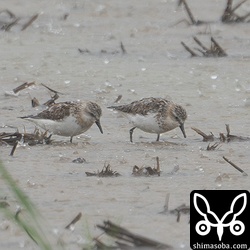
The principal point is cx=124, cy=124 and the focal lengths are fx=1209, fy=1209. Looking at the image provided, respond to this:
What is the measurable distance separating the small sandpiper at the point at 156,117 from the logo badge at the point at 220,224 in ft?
11.1

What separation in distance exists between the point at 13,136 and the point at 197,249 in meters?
3.95

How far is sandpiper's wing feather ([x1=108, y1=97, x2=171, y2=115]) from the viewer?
10.8 metres

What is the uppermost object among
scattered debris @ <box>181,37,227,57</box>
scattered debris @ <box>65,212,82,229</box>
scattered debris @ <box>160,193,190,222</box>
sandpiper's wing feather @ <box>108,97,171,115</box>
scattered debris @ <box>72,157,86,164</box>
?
scattered debris @ <box>65,212,82,229</box>

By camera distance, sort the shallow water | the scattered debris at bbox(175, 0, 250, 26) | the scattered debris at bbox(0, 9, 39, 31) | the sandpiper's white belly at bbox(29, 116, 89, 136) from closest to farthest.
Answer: the shallow water < the sandpiper's white belly at bbox(29, 116, 89, 136) < the scattered debris at bbox(175, 0, 250, 26) < the scattered debris at bbox(0, 9, 39, 31)

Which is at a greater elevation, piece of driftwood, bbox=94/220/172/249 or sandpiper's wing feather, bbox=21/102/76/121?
piece of driftwood, bbox=94/220/172/249

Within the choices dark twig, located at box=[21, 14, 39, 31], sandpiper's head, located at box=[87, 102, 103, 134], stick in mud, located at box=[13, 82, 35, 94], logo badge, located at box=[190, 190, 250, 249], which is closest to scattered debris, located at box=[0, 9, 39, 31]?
dark twig, located at box=[21, 14, 39, 31]

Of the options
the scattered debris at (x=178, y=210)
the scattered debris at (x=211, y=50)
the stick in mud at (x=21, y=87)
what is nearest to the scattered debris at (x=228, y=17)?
the scattered debris at (x=211, y=50)

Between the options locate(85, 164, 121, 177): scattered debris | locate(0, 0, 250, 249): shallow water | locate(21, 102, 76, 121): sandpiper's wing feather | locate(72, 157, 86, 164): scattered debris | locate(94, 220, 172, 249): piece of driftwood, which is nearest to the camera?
locate(94, 220, 172, 249): piece of driftwood

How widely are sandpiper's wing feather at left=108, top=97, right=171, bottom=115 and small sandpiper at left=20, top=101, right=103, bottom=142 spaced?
262 mm

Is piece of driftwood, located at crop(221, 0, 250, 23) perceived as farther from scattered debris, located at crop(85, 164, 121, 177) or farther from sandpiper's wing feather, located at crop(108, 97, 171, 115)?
scattered debris, located at crop(85, 164, 121, 177)

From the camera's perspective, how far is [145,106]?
35.7 ft

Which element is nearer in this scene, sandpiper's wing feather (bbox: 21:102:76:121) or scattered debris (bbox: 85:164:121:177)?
scattered debris (bbox: 85:164:121:177)

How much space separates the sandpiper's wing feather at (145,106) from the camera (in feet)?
35.4

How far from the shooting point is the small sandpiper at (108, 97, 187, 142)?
35.0 feet
